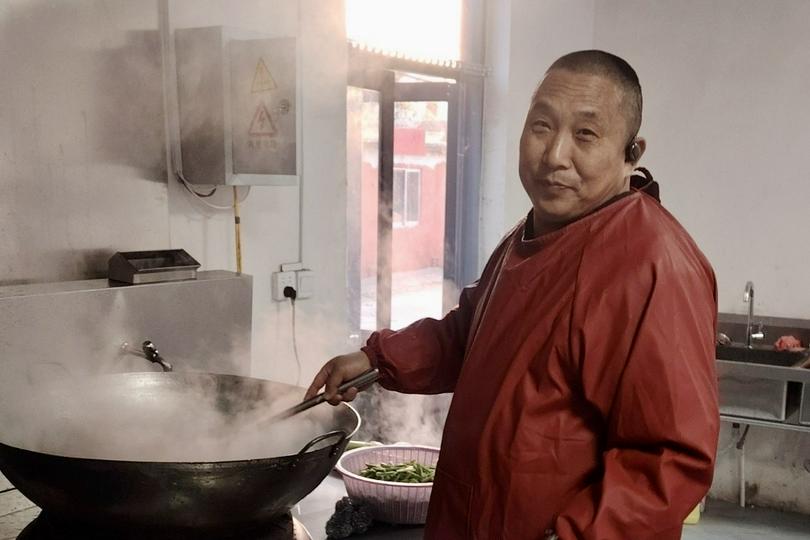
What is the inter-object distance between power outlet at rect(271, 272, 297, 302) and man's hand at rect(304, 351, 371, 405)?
3.20 ft

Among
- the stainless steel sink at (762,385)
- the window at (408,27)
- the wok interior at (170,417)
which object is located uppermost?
the window at (408,27)

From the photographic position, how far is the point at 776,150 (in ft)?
11.9

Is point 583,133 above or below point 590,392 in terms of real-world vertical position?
above

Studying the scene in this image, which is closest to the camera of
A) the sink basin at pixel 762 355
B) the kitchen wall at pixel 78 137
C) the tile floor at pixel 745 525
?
the kitchen wall at pixel 78 137

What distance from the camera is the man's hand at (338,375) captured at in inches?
56.8

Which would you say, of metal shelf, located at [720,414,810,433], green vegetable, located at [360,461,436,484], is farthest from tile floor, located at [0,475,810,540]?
green vegetable, located at [360,461,436,484]

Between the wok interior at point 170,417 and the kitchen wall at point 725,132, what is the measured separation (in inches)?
96.2

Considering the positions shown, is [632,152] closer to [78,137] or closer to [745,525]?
[78,137]

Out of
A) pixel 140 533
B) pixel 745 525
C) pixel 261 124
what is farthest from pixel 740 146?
pixel 140 533

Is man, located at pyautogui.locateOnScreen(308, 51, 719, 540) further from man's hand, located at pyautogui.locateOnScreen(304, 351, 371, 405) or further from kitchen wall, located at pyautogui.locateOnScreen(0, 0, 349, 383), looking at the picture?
kitchen wall, located at pyautogui.locateOnScreen(0, 0, 349, 383)

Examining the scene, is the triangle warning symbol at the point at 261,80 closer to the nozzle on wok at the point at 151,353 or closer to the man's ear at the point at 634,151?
the nozzle on wok at the point at 151,353

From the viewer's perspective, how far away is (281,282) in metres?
2.50

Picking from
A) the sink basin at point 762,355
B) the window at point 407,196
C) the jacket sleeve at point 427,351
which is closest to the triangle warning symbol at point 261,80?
the jacket sleeve at point 427,351

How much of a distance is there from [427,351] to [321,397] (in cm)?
28
